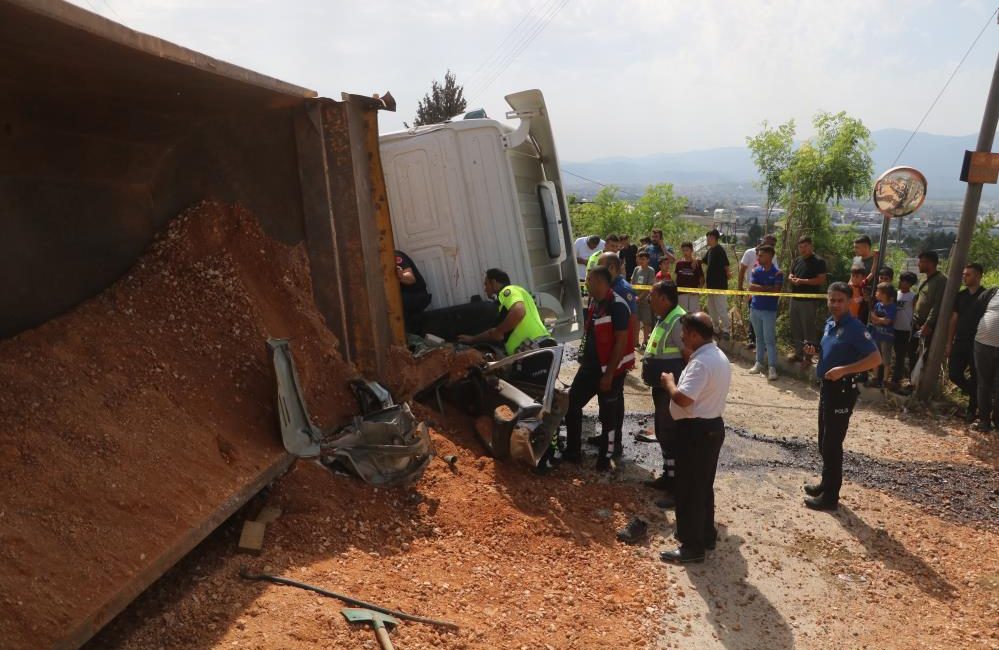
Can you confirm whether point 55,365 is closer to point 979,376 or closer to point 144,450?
point 144,450

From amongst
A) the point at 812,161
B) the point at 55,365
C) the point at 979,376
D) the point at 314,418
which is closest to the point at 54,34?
the point at 55,365

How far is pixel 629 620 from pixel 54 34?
11.7 feet

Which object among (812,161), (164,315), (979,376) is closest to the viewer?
(164,315)

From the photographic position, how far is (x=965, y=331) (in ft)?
22.1

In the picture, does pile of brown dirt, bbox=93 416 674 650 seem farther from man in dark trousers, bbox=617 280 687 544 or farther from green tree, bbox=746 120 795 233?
green tree, bbox=746 120 795 233

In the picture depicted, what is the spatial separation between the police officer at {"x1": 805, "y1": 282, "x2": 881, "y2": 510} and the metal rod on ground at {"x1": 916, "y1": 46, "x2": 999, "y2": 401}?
9.64ft

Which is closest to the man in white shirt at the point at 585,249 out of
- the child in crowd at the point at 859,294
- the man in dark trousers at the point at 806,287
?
the man in dark trousers at the point at 806,287

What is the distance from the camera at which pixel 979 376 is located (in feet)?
20.6

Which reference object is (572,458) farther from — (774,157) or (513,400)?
(774,157)

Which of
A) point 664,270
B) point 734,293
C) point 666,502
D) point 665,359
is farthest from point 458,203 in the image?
point 734,293

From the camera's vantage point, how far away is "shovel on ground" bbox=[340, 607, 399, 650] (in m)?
2.80

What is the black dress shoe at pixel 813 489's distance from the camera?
485cm

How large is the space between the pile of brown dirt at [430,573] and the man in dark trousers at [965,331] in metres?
4.20

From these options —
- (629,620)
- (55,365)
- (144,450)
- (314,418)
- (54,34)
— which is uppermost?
(54,34)
